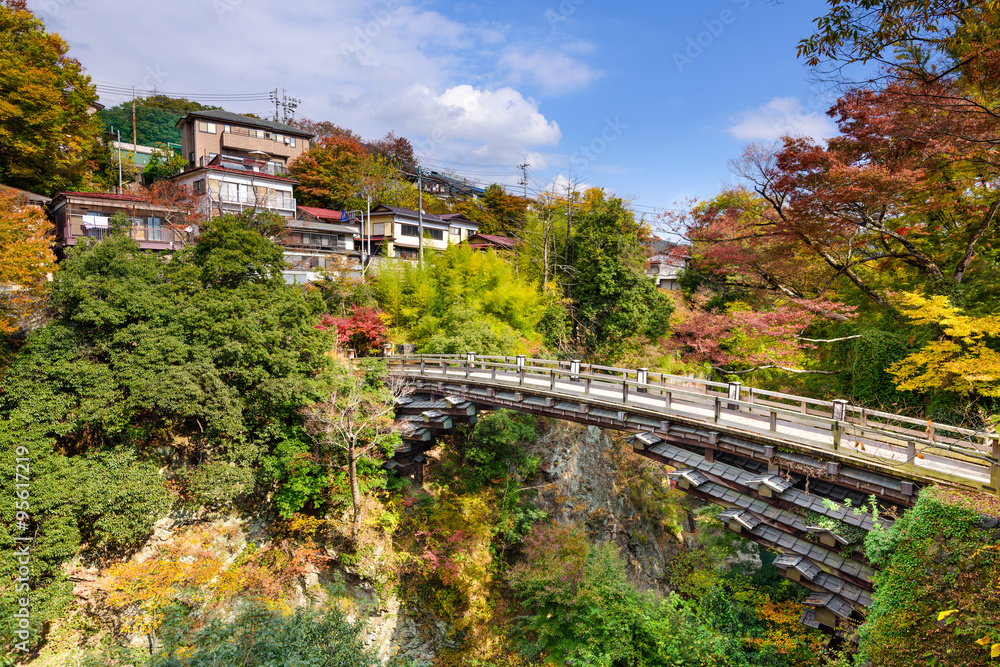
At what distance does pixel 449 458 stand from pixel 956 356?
1540 centimetres

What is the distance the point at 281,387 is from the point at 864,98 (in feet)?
56.1

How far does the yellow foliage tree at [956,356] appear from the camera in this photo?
8.64m

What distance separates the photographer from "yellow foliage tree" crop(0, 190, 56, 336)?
1259cm

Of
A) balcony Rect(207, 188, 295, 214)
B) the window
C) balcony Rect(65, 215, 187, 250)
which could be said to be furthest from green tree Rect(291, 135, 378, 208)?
balcony Rect(65, 215, 187, 250)


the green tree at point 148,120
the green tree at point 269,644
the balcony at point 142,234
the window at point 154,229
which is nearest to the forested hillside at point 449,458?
the green tree at point 269,644

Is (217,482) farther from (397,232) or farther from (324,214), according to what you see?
(324,214)

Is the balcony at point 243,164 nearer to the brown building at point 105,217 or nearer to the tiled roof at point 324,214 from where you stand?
the tiled roof at point 324,214

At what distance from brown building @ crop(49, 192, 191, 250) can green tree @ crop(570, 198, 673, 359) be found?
798 inches

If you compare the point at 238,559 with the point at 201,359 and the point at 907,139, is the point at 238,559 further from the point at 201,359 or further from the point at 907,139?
the point at 907,139

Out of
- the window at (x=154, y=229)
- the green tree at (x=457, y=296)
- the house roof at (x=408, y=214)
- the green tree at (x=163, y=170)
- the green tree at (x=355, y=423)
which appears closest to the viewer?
the green tree at (x=355, y=423)

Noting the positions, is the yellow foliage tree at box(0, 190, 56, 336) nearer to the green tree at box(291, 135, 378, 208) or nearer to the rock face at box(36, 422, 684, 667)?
the rock face at box(36, 422, 684, 667)

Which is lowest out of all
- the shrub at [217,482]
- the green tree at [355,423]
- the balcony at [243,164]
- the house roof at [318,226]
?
the shrub at [217,482]

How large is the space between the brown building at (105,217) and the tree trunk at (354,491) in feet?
51.1

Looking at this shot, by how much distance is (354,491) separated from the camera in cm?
1391
